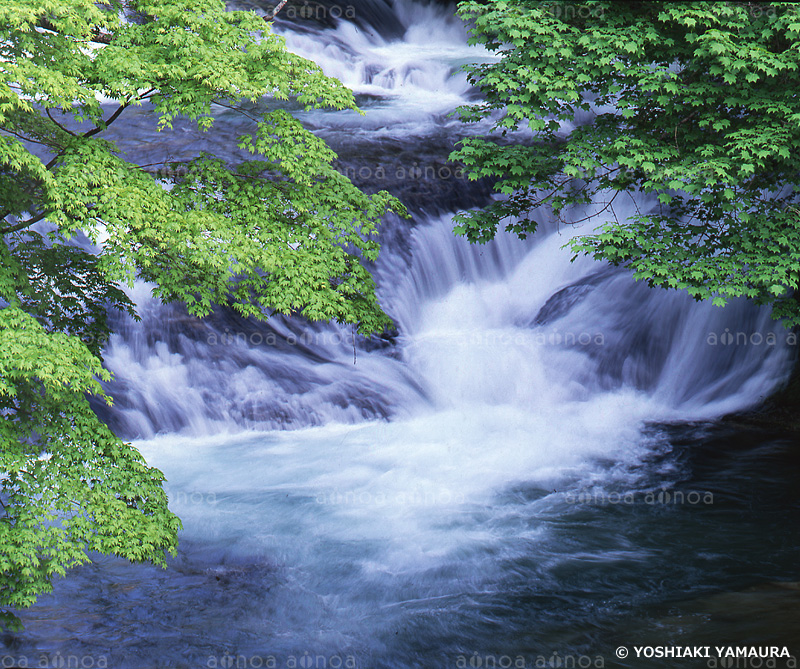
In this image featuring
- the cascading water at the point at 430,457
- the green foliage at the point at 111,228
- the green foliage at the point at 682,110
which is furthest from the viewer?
the green foliage at the point at 682,110

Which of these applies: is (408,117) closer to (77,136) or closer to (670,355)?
(670,355)

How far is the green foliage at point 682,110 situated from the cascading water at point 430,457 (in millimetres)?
3586

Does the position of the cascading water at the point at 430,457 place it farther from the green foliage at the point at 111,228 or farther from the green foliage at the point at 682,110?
the green foliage at the point at 682,110

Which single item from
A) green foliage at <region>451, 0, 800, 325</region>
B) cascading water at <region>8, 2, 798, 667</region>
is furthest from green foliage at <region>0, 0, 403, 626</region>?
green foliage at <region>451, 0, 800, 325</region>

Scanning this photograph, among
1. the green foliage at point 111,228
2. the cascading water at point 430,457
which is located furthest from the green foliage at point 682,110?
the cascading water at point 430,457

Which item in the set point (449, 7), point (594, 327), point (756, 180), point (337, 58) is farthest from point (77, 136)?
point (449, 7)

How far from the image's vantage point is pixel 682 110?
8.88 meters

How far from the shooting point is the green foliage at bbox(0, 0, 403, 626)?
5.55 metres

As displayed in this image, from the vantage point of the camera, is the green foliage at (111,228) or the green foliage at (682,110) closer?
the green foliage at (111,228)

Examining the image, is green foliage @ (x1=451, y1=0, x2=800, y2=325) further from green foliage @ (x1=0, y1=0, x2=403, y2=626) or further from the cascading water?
the cascading water

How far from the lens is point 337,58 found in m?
22.9

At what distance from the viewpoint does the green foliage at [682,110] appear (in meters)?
7.93

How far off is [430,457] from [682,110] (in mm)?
6629

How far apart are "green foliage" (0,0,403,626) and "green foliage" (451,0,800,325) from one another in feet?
9.08
